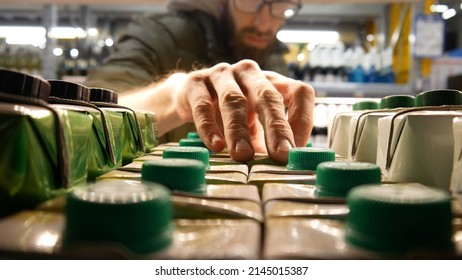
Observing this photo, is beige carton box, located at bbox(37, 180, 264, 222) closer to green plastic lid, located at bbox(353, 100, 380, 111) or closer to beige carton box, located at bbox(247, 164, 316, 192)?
beige carton box, located at bbox(247, 164, 316, 192)

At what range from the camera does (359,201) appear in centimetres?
29

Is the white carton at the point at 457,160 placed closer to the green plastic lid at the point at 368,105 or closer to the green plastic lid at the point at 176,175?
the green plastic lid at the point at 176,175

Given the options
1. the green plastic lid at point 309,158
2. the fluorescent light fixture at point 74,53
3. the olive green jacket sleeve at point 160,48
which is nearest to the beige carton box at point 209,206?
the green plastic lid at point 309,158

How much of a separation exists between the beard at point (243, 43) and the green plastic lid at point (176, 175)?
4.07 feet

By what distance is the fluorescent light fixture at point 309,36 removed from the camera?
376 centimetres

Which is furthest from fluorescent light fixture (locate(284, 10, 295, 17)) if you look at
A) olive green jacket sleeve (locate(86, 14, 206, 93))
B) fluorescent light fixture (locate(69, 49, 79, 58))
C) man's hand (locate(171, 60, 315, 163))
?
fluorescent light fixture (locate(69, 49, 79, 58))

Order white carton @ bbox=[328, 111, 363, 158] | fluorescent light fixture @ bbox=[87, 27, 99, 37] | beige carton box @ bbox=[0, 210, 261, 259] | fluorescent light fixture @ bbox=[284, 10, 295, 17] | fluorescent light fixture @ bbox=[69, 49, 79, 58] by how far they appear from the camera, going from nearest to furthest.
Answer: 1. beige carton box @ bbox=[0, 210, 261, 259]
2. white carton @ bbox=[328, 111, 363, 158]
3. fluorescent light fixture @ bbox=[284, 10, 295, 17]
4. fluorescent light fixture @ bbox=[69, 49, 79, 58]
5. fluorescent light fixture @ bbox=[87, 27, 99, 37]

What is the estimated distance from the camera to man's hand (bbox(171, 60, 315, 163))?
678 mm

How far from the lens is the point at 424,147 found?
0.47 meters

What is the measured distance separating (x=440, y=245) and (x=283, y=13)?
140cm

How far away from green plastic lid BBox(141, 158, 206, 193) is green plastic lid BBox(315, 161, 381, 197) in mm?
112

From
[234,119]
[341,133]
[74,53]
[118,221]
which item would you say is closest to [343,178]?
[118,221]
